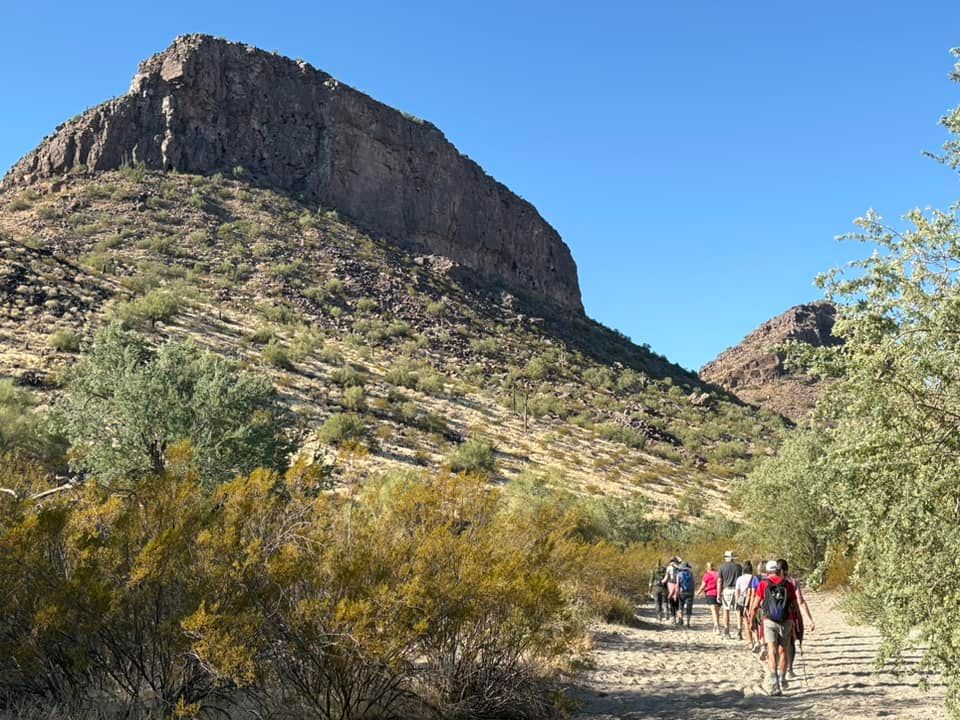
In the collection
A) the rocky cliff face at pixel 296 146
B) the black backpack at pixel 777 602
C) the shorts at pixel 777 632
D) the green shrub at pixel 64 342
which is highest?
the rocky cliff face at pixel 296 146

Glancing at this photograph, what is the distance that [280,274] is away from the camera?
51.2 metres

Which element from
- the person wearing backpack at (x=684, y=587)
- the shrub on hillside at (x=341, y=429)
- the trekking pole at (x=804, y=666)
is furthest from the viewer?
the shrub on hillside at (x=341, y=429)

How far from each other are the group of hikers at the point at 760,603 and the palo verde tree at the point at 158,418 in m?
9.19

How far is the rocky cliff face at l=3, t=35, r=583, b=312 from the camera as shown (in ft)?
199

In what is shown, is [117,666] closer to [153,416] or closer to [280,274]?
[153,416]

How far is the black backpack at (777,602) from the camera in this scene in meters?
9.09

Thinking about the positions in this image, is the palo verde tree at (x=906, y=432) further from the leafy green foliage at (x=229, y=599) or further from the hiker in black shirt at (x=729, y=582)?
the hiker in black shirt at (x=729, y=582)

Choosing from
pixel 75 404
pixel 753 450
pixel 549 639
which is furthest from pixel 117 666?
pixel 753 450

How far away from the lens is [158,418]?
47.9ft

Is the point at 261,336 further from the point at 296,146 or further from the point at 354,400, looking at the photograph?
the point at 296,146

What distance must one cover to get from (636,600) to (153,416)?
1402 centimetres

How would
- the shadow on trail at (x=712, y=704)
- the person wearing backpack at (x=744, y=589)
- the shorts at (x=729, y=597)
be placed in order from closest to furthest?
1. the shadow on trail at (x=712, y=704)
2. the person wearing backpack at (x=744, y=589)
3. the shorts at (x=729, y=597)

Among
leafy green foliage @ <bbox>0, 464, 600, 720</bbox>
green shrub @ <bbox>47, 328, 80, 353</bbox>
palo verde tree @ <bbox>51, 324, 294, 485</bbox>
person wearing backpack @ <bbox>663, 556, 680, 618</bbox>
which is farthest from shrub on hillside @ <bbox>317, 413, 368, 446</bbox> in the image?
leafy green foliage @ <bbox>0, 464, 600, 720</bbox>

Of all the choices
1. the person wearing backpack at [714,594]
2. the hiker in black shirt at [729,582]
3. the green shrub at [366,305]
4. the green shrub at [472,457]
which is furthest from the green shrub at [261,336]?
the hiker in black shirt at [729,582]
